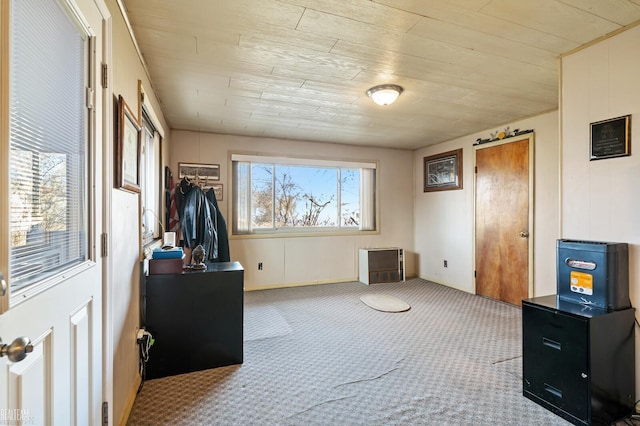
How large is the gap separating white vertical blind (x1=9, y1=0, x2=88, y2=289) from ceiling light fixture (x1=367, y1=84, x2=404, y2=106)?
85.4 inches

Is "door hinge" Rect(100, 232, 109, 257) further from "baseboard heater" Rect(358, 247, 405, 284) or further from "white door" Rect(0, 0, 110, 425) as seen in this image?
"baseboard heater" Rect(358, 247, 405, 284)

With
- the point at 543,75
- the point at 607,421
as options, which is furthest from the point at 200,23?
the point at 607,421

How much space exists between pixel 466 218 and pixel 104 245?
14.6 ft

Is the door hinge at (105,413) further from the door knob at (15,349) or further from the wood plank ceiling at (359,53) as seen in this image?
the wood plank ceiling at (359,53)

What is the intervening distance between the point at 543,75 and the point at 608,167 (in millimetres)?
1034

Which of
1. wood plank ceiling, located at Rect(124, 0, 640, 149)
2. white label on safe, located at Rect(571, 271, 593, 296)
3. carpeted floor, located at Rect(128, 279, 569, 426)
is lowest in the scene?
carpeted floor, located at Rect(128, 279, 569, 426)

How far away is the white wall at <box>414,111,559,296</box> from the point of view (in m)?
3.53

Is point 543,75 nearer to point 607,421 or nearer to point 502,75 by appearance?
point 502,75

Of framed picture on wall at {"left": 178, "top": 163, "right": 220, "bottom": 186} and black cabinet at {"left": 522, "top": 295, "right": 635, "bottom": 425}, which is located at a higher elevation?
framed picture on wall at {"left": 178, "top": 163, "right": 220, "bottom": 186}

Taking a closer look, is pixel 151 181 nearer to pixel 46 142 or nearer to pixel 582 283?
pixel 46 142

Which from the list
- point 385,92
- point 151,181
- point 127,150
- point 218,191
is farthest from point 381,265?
point 127,150

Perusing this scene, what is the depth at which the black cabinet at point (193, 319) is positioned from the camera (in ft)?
7.45

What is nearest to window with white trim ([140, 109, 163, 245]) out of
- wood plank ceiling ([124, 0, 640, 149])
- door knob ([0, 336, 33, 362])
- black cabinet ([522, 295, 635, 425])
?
wood plank ceiling ([124, 0, 640, 149])

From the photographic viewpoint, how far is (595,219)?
78.5 inches
